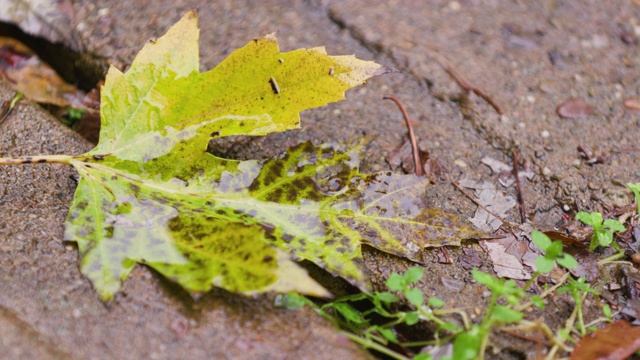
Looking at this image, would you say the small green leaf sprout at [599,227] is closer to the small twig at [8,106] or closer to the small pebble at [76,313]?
the small pebble at [76,313]

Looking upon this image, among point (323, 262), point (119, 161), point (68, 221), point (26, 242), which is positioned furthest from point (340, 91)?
point (26, 242)

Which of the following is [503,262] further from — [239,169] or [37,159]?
[37,159]

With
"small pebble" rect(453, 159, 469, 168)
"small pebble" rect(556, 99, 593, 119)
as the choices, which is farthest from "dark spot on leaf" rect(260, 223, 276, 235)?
"small pebble" rect(556, 99, 593, 119)

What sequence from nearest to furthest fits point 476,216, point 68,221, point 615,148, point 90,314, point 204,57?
point 90,314
point 68,221
point 476,216
point 615,148
point 204,57

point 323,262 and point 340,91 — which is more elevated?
point 340,91

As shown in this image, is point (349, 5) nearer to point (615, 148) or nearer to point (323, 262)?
point (615, 148)

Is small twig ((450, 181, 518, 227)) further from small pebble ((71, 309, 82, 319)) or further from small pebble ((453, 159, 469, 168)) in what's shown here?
small pebble ((71, 309, 82, 319))
